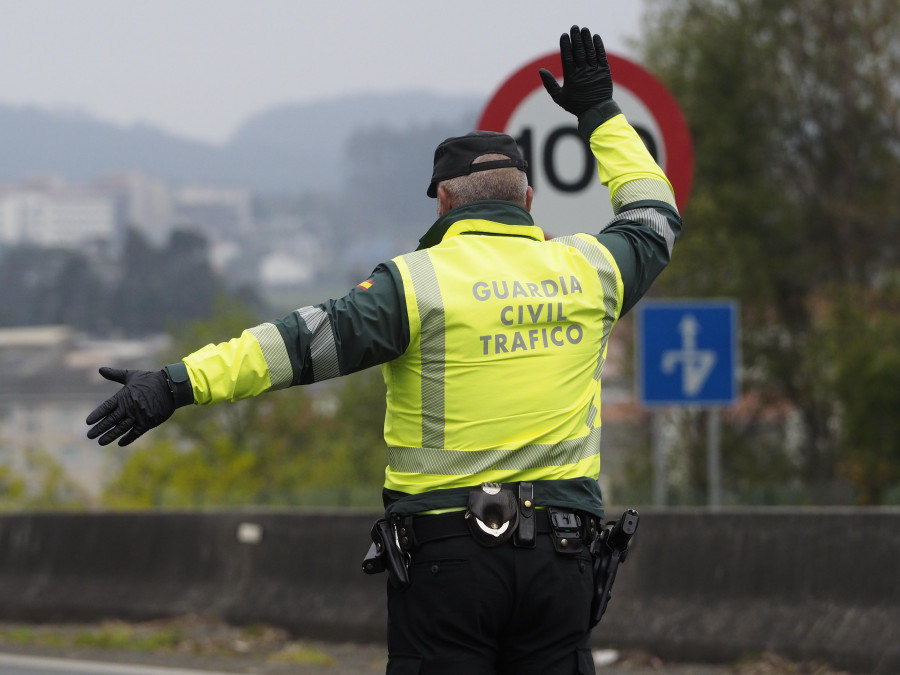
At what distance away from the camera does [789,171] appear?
147 feet

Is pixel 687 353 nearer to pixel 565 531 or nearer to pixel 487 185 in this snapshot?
pixel 487 185

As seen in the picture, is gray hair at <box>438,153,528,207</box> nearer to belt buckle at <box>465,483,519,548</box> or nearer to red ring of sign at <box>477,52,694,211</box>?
belt buckle at <box>465,483,519,548</box>

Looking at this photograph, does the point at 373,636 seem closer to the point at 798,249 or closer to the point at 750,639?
the point at 750,639

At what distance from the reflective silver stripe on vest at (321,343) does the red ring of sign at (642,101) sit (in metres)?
3.22

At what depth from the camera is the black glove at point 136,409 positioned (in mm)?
3160

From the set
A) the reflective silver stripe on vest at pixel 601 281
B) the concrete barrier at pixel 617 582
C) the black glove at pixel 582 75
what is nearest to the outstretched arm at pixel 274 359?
the reflective silver stripe on vest at pixel 601 281

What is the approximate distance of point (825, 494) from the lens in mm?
22938

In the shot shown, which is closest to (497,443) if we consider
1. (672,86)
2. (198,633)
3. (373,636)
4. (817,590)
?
(817,590)

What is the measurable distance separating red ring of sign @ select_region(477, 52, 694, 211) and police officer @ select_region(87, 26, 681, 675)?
2999 mm

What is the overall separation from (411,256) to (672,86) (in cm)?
3945

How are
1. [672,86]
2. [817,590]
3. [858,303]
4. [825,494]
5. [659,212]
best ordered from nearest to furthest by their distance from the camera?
[659,212], [817,590], [825,494], [858,303], [672,86]

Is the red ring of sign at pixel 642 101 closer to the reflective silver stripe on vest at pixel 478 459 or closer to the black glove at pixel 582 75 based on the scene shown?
the black glove at pixel 582 75

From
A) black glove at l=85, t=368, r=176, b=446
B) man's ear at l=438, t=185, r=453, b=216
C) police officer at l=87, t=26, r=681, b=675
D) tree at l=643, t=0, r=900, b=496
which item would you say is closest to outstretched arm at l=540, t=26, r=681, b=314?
police officer at l=87, t=26, r=681, b=675

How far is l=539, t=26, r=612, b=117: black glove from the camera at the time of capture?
3879 mm
